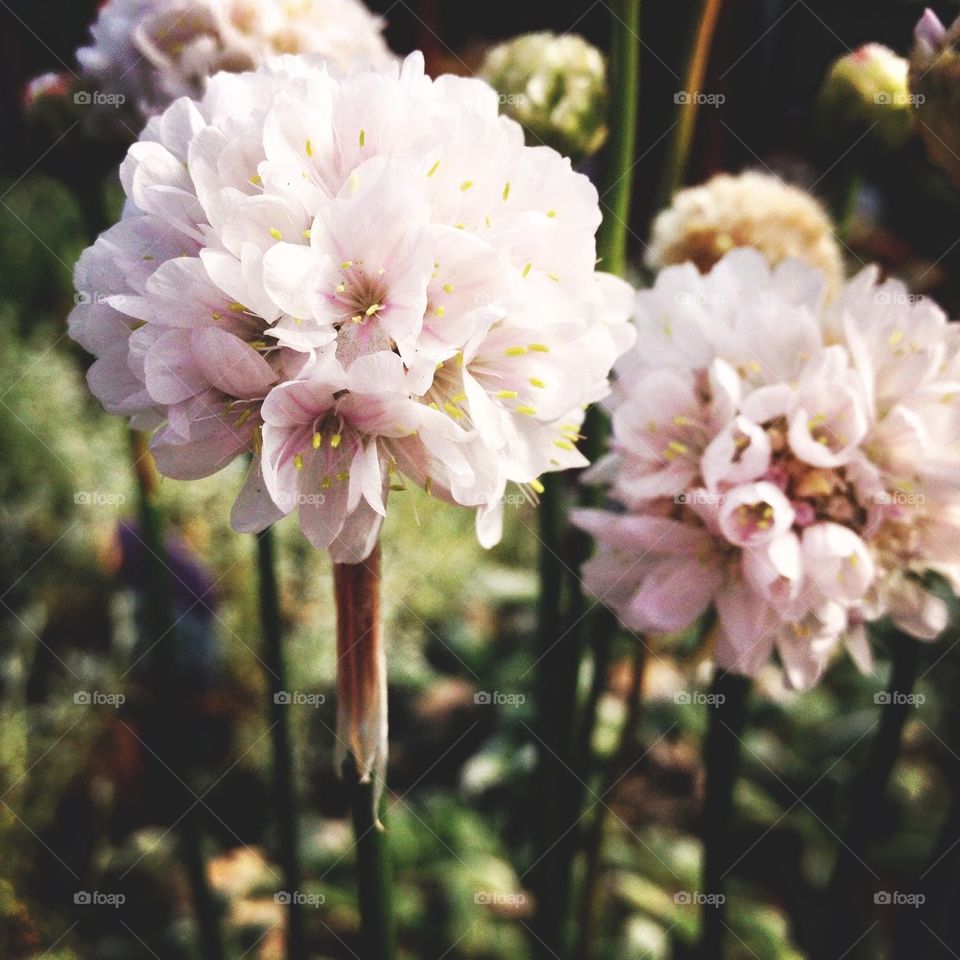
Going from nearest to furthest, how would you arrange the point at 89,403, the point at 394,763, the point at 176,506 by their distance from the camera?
1. the point at 394,763
2. the point at 176,506
3. the point at 89,403

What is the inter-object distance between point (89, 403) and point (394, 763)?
1.03 m

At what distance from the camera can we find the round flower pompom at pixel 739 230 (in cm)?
87

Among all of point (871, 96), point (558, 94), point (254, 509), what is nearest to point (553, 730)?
point (254, 509)

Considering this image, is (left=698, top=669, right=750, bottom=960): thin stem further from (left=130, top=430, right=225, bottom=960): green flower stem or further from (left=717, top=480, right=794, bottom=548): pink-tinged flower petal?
(left=130, top=430, right=225, bottom=960): green flower stem

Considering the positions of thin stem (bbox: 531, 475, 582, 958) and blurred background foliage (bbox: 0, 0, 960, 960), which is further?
blurred background foliage (bbox: 0, 0, 960, 960)

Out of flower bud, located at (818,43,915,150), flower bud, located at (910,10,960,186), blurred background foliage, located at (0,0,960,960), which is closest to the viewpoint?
flower bud, located at (910,10,960,186)

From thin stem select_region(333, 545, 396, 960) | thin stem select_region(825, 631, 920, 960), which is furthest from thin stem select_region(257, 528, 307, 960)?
thin stem select_region(825, 631, 920, 960)

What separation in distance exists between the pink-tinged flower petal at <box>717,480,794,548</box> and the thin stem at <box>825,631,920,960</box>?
0.50 feet

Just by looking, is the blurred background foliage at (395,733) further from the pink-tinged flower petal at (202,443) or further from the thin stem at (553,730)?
the pink-tinged flower petal at (202,443)

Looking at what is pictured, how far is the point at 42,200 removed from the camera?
2307mm

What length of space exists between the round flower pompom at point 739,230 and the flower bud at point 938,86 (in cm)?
27

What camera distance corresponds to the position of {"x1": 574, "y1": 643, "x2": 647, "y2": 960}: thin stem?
84 centimetres

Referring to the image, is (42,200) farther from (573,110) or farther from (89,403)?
(573,110)

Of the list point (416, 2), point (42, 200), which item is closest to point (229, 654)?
point (42, 200)
